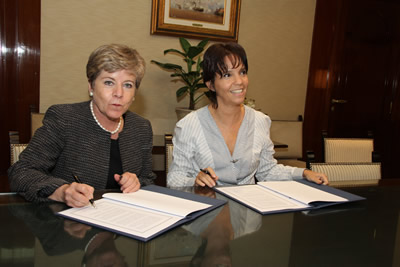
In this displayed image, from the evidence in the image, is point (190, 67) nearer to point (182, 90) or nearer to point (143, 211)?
point (182, 90)

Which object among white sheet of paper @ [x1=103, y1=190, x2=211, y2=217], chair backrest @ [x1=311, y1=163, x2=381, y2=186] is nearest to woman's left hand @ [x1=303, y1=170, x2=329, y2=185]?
chair backrest @ [x1=311, y1=163, x2=381, y2=186]

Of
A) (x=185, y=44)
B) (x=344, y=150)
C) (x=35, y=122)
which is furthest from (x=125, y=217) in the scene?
(x=185, y=44)

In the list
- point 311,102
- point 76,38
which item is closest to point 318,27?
point 311,102

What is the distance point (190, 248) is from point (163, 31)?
3.24 m

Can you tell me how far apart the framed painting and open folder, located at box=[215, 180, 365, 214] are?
2671 millimetres

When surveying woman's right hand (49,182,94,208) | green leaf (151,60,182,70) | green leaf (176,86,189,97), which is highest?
green leaf (151,60,182,70)

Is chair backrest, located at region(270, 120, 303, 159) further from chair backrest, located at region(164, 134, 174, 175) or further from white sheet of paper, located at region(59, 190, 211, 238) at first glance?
white sheet of paper, located at region(59, 190, 211, 238)

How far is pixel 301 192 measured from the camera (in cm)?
154

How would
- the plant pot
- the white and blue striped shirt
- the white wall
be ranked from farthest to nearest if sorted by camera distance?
1. the plant pot
2. the white wall
3. the white and blue striped shirt

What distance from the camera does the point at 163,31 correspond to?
3.84 meters

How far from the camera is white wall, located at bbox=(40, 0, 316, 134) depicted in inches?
140

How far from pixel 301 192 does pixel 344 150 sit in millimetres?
1288

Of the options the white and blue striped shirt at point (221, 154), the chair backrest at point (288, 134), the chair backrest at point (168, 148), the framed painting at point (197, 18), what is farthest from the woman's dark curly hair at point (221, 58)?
the framed painting at point (197, 18)

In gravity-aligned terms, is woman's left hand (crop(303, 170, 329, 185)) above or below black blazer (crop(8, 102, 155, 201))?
below
